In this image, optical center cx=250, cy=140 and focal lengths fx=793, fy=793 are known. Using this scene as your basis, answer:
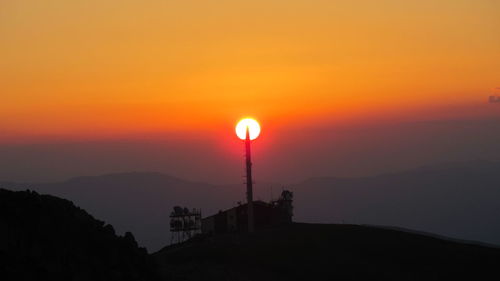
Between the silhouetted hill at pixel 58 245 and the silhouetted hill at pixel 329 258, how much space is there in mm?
6964

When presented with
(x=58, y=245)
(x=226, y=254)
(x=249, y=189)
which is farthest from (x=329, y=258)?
(x=58, y=245)

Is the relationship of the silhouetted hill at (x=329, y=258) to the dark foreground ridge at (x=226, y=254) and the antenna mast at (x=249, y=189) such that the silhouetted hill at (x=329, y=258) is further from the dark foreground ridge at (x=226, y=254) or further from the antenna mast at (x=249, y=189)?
the antenna mast at (x=249, y=189)

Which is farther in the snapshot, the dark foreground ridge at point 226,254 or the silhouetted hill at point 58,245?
the dark foreground ridge at point 226,254

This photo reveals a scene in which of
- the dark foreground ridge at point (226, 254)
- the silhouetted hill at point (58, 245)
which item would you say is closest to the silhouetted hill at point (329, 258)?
the dark foreground ridge at point (226, 254)

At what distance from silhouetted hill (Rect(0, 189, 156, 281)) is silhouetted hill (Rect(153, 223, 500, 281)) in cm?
696

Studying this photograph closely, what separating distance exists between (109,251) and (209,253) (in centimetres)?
1656

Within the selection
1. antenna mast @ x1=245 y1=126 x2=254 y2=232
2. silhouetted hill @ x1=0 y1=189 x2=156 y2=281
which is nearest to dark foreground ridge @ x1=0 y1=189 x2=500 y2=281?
silhouetted hill @ x1=0 y1=189 x2=156 y2=281

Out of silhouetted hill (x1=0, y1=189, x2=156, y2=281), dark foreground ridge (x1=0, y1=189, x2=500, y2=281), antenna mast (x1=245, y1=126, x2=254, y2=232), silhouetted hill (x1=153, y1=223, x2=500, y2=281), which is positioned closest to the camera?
silhouetted hill (x1=0, y1=189, x2=156, y2=281)

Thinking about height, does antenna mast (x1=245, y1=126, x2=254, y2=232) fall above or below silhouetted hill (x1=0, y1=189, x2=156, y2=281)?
above

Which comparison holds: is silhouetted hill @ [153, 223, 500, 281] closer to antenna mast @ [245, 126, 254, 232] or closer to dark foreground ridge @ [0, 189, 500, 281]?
dark foreground ridge @ [0, 189, 500, 281]

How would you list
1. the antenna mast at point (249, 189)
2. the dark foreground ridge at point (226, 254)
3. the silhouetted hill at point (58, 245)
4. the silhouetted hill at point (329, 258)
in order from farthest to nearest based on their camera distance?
the antenna mast at point (249, 189)
the silhouetted hill at point (329, 258)
the dark foreground ridge at point (226, 254)
the silhouetted hill at point (58, 245)

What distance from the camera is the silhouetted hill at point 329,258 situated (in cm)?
4853

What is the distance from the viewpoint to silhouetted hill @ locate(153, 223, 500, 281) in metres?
48.5

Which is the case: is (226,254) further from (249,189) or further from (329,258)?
(249,189)
